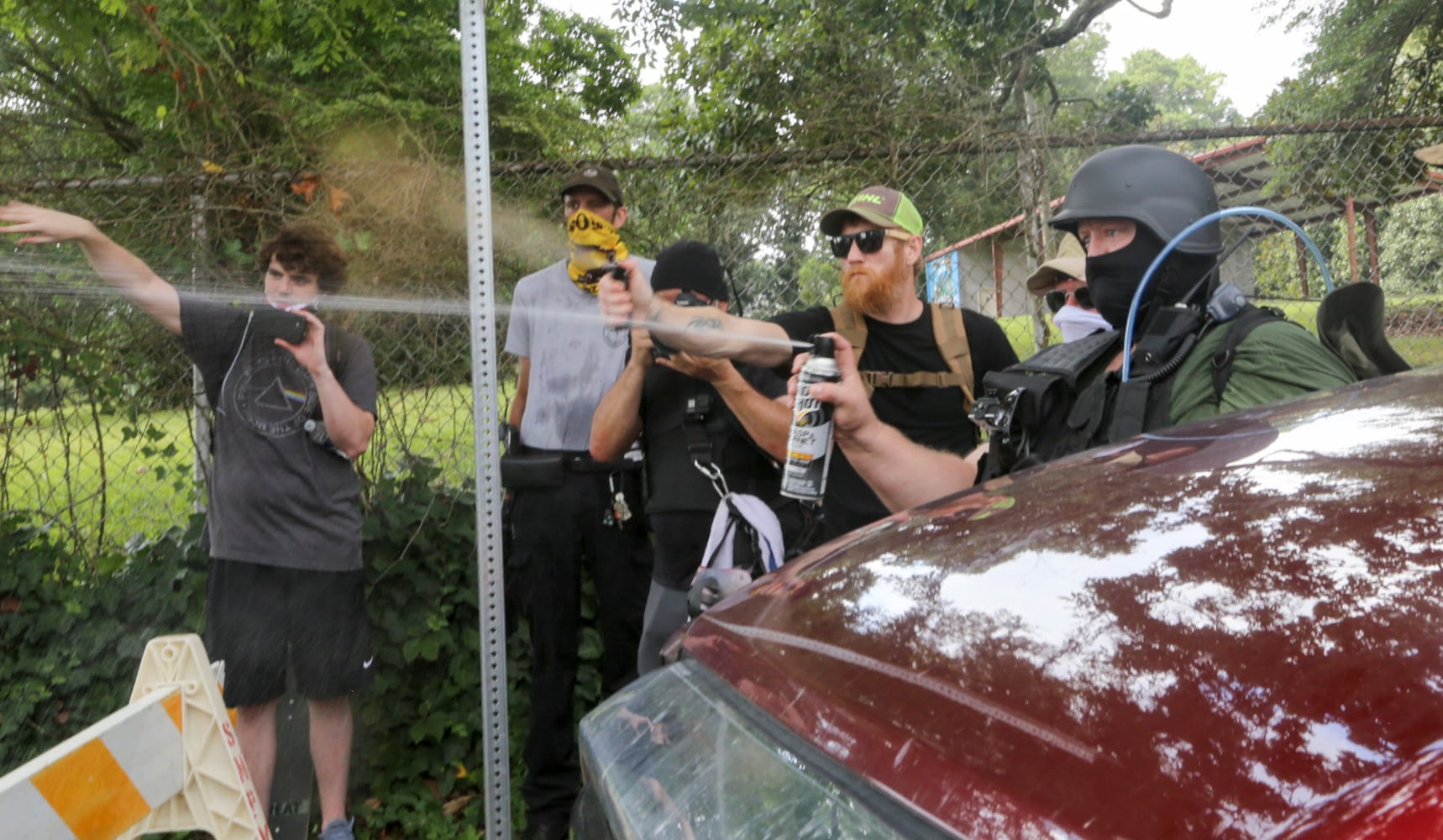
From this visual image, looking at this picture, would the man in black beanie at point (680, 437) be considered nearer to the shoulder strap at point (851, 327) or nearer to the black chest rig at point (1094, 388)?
the shoulder strap at point (851, 327)

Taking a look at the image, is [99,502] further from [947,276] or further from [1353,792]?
[1353,792]

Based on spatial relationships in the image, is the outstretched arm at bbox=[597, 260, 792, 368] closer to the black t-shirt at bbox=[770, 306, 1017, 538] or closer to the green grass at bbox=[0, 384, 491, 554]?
the black t-shirt at bbox=[770, 306, 1017, 538]

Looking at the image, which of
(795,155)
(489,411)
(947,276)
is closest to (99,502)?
(489,411)

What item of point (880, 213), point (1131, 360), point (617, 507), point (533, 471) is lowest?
point (617, 507)

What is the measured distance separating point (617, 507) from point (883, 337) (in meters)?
1.02

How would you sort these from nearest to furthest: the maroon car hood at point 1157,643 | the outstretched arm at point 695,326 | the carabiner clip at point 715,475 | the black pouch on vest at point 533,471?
1. the maroon car hood at point 1157,643
2. the outstretched arm at point 695,326
3. the carabiner clip at point 715,475
4. the black pouch on vest at point 533,471

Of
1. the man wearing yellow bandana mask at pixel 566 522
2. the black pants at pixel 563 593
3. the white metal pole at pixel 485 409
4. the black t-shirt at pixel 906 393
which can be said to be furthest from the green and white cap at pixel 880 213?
the white metal pole at pixel 485 409

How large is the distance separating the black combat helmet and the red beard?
0.83 metres

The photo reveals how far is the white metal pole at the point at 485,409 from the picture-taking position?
2629mm

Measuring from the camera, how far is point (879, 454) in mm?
2654

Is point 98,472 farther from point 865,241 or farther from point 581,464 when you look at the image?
point 865,241

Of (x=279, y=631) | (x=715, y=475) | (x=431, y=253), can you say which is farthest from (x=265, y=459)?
(x=431, y=253)

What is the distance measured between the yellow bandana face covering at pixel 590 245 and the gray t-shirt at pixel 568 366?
9 cm

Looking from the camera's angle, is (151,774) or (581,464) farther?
(581,464)
